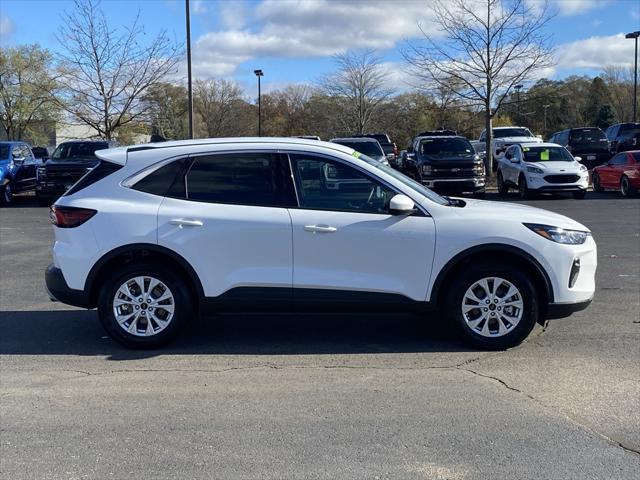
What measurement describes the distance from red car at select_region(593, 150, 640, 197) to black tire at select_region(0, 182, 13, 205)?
748 inches

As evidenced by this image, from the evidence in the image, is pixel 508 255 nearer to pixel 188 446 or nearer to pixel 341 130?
pixel 188 446

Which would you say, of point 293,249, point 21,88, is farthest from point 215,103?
point 293,249

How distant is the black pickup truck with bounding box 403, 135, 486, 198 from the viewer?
19.0 metres

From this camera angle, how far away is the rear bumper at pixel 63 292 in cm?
582

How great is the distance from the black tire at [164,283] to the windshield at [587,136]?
85.1 ft

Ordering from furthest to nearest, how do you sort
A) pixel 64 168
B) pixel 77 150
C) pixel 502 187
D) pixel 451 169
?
pixel 502 187
pixel 77 150
pixel 451 169
pixel 64 168

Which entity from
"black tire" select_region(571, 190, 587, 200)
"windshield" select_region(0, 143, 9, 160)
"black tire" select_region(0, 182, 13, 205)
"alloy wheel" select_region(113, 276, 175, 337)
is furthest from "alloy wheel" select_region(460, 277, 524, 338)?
"windshield" select_region(0, 143, 9, 160)

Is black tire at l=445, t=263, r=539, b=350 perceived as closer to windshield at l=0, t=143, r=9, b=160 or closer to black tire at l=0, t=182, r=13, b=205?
black tire at l=0, t=182, r=13, b=205

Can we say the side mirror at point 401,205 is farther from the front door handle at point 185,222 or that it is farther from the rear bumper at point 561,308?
the front door handle at point 185,222

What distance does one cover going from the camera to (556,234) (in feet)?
18.7

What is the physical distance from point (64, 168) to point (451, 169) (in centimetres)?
1102

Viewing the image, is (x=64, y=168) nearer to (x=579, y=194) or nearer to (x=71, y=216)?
(x=71, y=216)

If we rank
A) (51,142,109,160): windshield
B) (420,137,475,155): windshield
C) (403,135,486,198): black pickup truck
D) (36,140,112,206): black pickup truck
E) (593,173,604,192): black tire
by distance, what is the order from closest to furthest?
(36,140,112,206): black pickup truck
(403,135,486,198): black pickup truck
(51,142,109,160): windshield
(420,137,475,155): windshield
(593,173,604,192): black tire

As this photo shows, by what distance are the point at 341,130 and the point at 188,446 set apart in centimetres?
4203
